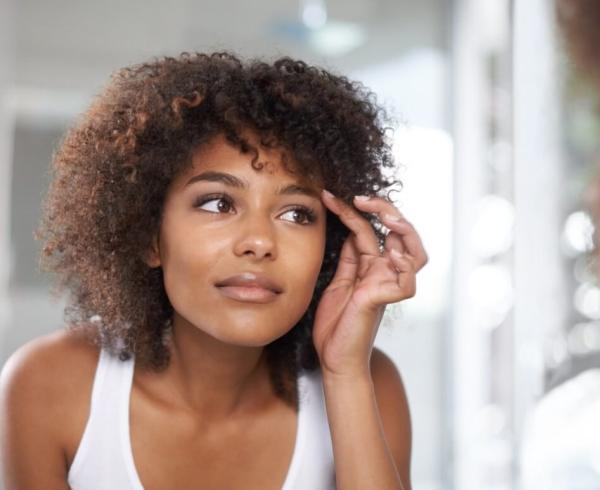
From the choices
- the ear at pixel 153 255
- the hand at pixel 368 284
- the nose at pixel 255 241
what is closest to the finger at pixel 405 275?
the hand at pixel 368 284

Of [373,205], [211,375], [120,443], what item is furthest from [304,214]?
[120,443]

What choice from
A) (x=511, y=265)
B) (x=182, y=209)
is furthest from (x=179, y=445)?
(x=511, y=265)

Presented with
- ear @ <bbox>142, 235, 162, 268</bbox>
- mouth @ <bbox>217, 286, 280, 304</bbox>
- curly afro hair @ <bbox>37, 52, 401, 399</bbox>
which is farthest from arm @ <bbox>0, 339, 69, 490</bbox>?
mouth @ <bbox>217, 286, 280, 304</bbox>

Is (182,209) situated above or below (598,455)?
above

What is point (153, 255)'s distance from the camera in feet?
4.10

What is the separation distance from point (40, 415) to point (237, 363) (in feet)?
1.01

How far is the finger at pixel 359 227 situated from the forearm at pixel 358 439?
19cm

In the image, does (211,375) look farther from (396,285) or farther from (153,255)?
(396,285)

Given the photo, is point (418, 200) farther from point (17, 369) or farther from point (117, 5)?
point (17, 369)

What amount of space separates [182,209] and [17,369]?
40cm

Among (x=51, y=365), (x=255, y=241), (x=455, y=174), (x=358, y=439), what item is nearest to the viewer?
(x=255, y=241)

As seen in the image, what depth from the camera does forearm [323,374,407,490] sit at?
1213 mm

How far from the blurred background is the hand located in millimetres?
972

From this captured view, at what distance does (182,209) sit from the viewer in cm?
117
